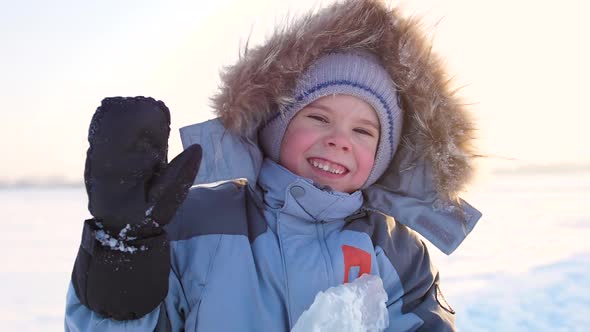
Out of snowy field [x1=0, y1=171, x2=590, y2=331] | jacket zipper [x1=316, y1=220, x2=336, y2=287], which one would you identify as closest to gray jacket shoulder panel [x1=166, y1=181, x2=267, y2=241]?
jacket zipper [x1=316, y1=220, x2=336, y2=287]

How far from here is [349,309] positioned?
150cm

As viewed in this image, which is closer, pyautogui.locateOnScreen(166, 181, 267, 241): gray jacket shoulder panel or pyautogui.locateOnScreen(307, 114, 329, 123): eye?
pyautogui.locateOnScreen(166, 181, 267, 241): gray jacket shoulder panel

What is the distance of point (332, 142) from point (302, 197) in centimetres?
21

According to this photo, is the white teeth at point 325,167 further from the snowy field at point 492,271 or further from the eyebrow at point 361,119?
the snowy field at point 492,271

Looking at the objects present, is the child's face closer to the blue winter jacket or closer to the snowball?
the blue winter jacket

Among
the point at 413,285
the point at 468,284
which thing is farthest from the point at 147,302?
the point at 468,284

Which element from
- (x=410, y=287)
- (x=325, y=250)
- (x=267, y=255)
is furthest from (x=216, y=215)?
(x=410, y=287)

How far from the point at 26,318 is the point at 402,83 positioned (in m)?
2.85

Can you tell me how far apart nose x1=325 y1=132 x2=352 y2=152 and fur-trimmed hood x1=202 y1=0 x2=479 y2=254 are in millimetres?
209

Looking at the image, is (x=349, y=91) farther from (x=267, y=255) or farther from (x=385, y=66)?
(x=267, y=255)

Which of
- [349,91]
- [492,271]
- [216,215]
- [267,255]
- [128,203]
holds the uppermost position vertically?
[349,91]

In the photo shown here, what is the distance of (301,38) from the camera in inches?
72.0

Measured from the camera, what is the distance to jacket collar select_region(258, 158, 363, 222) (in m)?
1.69

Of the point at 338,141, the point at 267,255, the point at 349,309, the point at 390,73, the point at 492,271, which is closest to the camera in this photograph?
the point at 349,309
